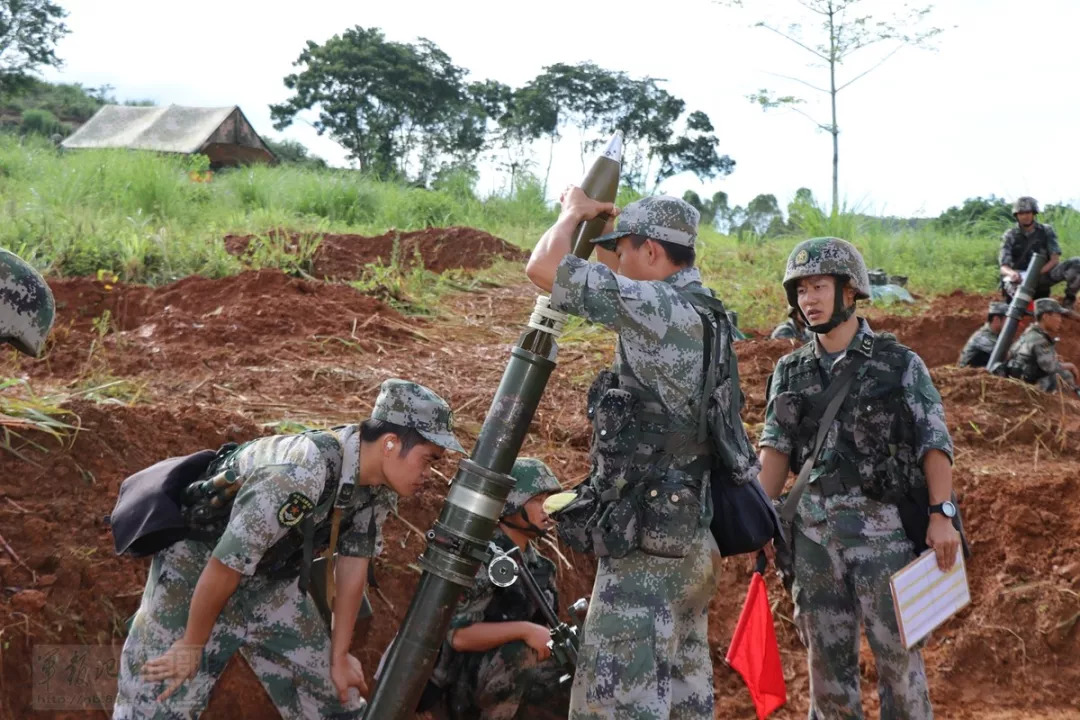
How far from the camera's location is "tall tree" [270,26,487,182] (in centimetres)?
2952

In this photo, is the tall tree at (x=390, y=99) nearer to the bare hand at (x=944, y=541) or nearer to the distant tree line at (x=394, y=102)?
the distant tree line at (x=394, y=102)

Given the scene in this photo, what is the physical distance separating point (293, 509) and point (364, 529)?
20.2 inches

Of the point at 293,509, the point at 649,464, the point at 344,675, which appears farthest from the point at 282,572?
the point at 649,464

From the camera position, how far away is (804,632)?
3.90 m

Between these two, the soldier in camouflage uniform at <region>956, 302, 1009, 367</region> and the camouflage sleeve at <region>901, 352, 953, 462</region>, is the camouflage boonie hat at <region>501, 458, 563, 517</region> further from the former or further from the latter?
the soldier in camouflage uniform at <region>956, 302, 1009, 367</region>

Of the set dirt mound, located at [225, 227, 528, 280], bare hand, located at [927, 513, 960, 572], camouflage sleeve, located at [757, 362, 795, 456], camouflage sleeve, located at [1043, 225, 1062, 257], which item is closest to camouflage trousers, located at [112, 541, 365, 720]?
camouflage sleeve, located at [757, 362, 795, 456]

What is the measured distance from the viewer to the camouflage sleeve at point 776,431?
3990mm

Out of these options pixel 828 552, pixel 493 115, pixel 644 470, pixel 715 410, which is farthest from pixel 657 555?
pixel 493 115

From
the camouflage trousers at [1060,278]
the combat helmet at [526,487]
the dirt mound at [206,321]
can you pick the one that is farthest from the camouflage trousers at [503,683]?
the camouflage trousers at [1060,278]

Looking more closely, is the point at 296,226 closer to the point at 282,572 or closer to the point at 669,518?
the point at 282,572

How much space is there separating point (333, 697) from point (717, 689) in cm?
224

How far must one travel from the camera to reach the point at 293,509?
2.97 metres

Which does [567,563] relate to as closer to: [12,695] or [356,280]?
[12,695]

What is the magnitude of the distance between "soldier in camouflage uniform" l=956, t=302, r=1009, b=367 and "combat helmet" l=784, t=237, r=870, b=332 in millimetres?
6448
